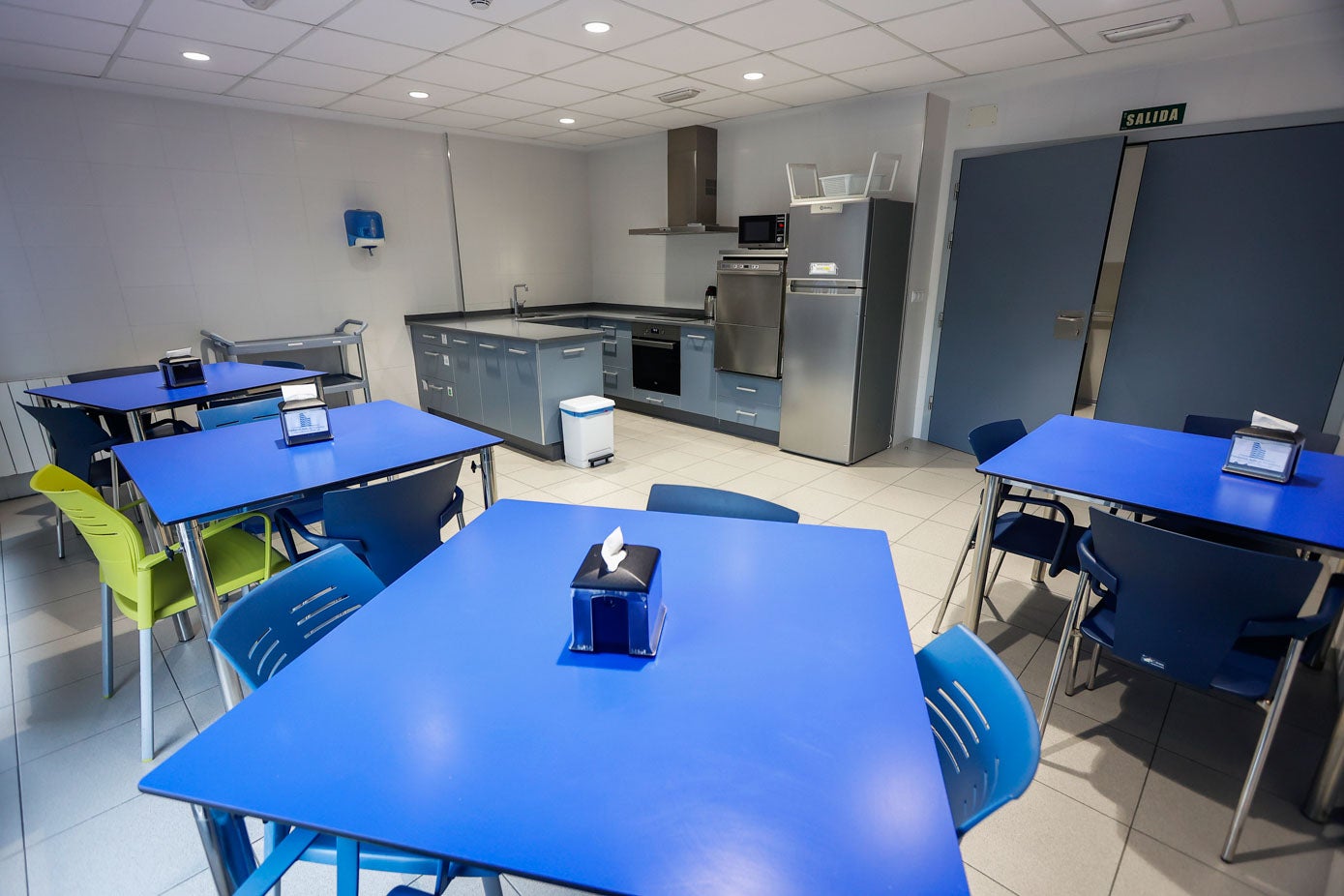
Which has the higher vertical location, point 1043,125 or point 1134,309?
point 1043,125

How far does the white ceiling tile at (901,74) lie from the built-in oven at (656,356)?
2397 mm

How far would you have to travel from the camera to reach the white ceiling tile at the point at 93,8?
2.72 m

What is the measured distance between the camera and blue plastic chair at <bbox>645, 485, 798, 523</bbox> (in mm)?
1845

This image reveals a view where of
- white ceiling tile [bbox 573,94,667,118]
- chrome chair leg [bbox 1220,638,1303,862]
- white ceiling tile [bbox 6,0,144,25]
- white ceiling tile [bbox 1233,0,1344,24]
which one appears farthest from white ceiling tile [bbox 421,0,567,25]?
chrome chair leg [bbox 1220,638,1303,862]

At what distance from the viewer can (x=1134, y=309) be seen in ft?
13.1

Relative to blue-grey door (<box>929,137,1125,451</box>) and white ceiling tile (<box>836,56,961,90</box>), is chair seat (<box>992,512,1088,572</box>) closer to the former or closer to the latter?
blue-grey door (<box>929,137,1125,451</box>)

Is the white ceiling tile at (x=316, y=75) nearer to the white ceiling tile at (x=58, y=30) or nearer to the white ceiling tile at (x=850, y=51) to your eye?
the white ceiling tile at (x=58, y=30)

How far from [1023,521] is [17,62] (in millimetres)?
6093

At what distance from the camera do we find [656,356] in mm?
5961

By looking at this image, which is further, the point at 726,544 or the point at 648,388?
the point at 648,388

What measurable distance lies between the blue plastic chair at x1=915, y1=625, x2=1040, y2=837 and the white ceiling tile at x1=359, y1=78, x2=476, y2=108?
15.4ft

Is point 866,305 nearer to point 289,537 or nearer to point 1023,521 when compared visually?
point 1023,521

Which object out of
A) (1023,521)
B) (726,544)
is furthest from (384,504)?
(1023,521)

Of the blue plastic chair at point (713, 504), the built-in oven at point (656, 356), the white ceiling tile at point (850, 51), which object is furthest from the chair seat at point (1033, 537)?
the built-in oven at point (656, 356)
